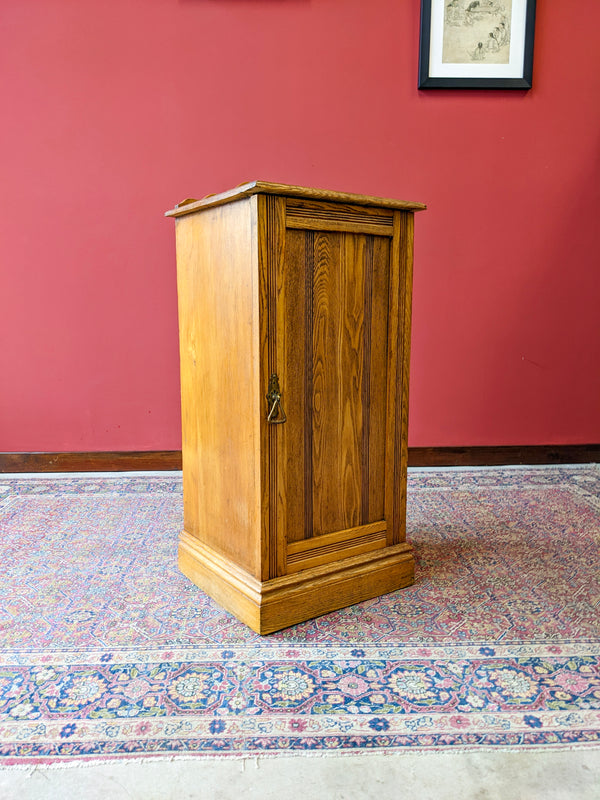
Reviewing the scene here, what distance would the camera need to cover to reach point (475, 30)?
3.31m

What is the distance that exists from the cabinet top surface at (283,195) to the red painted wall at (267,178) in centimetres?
149

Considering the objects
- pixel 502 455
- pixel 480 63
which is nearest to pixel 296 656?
pixel 502 455

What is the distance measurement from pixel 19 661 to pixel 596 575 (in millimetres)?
1881

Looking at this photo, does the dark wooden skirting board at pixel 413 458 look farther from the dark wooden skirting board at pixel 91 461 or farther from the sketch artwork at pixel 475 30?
the sketch artwork at pixel 475 30

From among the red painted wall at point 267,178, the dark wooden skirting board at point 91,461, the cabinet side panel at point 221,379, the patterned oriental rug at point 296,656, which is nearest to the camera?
the patterned oriental rug at point 296,656

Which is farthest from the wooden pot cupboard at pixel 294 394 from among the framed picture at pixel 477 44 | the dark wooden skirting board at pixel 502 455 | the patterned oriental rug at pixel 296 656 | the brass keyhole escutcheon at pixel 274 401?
the framed picture at pixel 477 44

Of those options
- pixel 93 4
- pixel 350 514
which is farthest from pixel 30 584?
pixel 93 4

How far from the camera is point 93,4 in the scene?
126 inches

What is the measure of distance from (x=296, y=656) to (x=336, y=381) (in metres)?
0.80

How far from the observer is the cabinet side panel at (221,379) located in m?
1.76

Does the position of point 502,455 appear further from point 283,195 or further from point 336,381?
point 283,195

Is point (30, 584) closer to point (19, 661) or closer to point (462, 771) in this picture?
point (19, 661)

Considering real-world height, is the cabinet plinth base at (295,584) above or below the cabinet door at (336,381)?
below

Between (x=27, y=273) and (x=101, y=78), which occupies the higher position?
(x=101, y=78)
